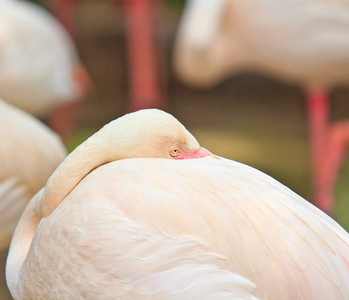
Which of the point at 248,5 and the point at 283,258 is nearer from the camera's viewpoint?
the point at 283,258

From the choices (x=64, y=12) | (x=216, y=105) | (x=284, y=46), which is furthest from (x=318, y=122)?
(x=64, y=12)

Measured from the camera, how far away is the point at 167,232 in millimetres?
1670

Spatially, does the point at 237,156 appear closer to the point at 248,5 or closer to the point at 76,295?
the point at 248,5

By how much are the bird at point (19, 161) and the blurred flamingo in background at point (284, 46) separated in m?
1.58

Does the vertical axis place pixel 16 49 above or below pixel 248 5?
below

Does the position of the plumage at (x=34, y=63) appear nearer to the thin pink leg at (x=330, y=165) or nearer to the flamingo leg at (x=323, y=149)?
the flamingo leg at (x=323, y=149)

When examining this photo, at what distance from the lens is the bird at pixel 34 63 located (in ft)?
15.0

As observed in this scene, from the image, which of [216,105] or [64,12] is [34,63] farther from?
[216,105]

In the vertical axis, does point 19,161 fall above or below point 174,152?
below

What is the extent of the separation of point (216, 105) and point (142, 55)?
1.17 meters

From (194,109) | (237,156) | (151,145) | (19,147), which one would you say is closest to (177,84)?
(194,109)

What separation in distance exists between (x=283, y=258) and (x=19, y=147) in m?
1.34

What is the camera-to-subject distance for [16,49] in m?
4.63

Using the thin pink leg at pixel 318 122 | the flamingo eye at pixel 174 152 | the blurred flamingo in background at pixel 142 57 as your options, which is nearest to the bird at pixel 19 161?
the flamingo eye at pixel 174 152
